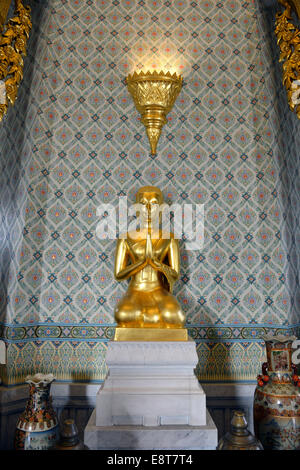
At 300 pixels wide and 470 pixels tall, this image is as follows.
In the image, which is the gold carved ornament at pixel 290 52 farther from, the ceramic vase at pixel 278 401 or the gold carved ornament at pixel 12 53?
the gold carved ornament at pixel 12 53

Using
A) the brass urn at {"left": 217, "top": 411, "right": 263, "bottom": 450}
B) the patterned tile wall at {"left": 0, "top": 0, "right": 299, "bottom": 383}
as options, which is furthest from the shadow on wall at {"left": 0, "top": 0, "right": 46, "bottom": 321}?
the brass urn at {"left": 217, "top": 411, "right": 263, "bottom": 450}

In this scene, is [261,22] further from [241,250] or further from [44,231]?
[44,231]

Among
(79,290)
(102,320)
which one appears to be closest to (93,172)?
(79,290)

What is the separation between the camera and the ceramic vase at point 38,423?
229 centimetres

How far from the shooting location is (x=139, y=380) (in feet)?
8.10

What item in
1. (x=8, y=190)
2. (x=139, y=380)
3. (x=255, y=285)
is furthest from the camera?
(x=255, y=285)

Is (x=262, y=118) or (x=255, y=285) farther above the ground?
(x=262, y=118)

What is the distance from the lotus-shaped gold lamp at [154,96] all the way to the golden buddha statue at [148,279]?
766 mm

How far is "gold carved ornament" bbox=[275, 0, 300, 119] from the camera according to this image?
9.75 feet

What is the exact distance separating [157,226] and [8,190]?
1452 mm

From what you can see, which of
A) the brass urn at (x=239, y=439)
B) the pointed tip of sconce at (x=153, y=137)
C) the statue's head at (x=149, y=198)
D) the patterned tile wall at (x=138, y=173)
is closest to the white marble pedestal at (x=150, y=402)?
the brass urn at (x=239, y=439)

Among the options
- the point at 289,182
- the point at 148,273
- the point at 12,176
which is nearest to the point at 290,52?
the point at 289,182

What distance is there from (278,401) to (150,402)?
0.87 meters

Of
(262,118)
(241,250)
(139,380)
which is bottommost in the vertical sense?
(139,380)
